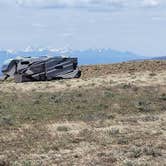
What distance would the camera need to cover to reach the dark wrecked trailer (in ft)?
171

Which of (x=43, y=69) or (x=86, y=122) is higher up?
(x=86, y=122)

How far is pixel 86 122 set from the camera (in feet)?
86.1

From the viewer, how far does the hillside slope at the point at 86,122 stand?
61.0ft

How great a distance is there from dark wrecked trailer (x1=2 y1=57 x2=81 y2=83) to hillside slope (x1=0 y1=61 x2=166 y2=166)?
14.4ft

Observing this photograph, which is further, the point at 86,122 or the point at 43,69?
the point at 43,69

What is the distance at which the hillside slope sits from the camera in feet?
61.0

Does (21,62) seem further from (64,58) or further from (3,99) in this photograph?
(3,99)

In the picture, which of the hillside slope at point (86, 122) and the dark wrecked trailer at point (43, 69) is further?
the dark wrecked trailer at point (43, 69)

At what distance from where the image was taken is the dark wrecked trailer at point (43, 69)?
52062 millimetres

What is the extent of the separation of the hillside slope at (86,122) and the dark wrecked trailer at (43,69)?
438cm

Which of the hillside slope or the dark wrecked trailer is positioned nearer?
the hillside slope

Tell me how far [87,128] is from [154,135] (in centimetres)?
322

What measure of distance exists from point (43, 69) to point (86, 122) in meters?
27.1

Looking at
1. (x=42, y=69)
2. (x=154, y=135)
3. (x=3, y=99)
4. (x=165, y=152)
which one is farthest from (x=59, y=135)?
(x=42, y=69)
